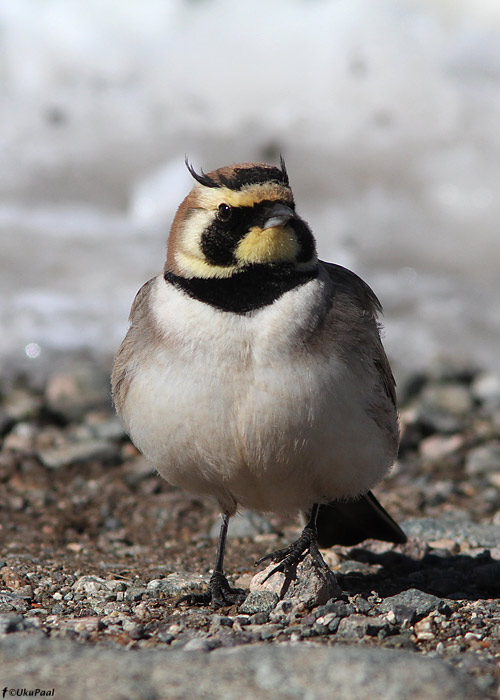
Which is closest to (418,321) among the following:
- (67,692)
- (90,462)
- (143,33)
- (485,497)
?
(485,497)

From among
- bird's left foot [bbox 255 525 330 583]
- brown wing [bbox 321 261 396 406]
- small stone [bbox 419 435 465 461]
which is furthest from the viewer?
small stone [bbox 419 435 465 461]

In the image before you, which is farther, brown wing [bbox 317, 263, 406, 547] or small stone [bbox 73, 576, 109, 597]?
brown wing [bbox 317, 263, 406, 547]

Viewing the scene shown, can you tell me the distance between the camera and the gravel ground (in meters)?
2.94

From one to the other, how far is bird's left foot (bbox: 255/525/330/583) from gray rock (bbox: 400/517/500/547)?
1236mm

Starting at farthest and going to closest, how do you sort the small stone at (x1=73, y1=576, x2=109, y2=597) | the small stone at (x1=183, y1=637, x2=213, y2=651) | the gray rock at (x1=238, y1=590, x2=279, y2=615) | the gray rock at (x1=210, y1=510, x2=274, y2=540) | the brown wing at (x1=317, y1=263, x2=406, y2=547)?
the gray rock at (x1=210, y1=510, x2=274, y2=540) → the brown wing at (x1=317, y1=263, x2=406, y2=547) → the small stone at (x1=73, y1=576, x2=109, y2=597) → the gray rock at (x1=238, y1=590, x2=279, y2=615) → the small stone at (x1=183, y1=637, x2=213, y2=651)

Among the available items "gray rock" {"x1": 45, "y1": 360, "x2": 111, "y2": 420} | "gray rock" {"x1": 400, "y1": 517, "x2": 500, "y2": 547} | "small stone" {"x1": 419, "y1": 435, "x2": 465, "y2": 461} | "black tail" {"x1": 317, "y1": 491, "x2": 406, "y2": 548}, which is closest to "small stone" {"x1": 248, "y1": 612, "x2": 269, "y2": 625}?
"black tail" {"x1": 317, "y1": 491, "x2": 406, "y2": 548}

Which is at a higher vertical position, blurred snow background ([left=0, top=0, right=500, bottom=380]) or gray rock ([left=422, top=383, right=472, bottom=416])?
blurred snow background ([left=0, top=0, right=500, bottom=380])

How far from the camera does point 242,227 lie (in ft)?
13.3

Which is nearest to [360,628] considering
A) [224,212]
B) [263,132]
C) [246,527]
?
[224,212]

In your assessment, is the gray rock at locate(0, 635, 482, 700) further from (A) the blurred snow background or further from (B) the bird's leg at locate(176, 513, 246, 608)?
(A) the blurred snow background

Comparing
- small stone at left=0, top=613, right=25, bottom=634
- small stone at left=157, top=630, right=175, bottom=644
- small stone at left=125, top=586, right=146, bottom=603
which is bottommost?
small stone at left=125, top=586, right=146, bottom=603

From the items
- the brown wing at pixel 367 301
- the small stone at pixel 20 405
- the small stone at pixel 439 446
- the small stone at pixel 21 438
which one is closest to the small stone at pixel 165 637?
the brown wing at pixel 367 301

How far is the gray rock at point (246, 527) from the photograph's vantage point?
230 inches

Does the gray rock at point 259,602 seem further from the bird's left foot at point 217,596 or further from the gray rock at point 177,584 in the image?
the gray rock at point 177,584
